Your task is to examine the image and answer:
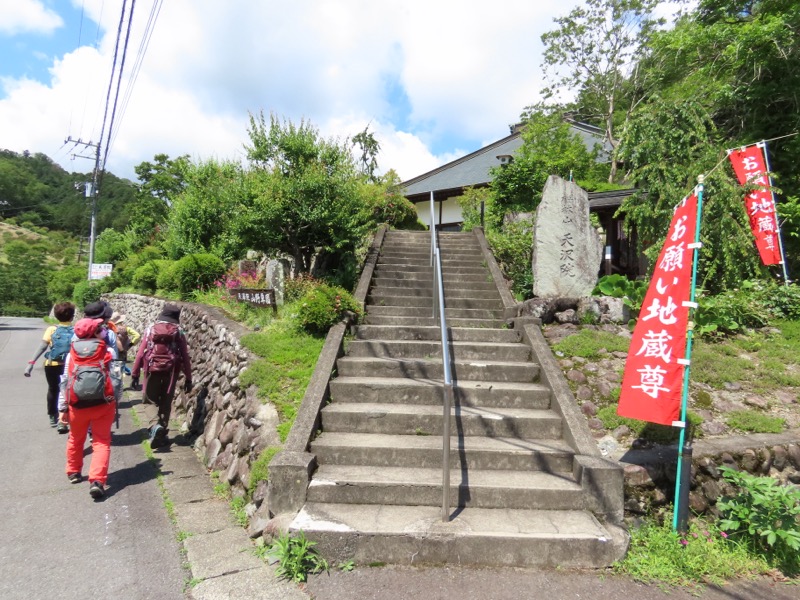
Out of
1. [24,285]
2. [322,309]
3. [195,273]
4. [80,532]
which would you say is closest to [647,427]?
[322,309]

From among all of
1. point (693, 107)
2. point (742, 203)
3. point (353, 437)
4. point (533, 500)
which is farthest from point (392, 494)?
point (693, 107)

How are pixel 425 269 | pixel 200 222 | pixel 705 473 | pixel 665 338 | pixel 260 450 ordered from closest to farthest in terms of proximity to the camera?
pixel 665 338, pixel 705 473, pixel 260 450, pixel 425 269, pixel 200 222

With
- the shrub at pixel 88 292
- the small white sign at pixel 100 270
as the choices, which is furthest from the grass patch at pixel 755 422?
the shrub at pixel 88 292

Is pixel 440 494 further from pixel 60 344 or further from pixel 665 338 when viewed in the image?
pixel 60 344

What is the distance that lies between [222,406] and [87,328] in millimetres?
1895

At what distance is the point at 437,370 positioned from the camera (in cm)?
533

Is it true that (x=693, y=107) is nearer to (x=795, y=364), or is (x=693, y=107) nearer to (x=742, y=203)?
(x=742, y=203)

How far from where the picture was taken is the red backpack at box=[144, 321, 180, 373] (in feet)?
19.0

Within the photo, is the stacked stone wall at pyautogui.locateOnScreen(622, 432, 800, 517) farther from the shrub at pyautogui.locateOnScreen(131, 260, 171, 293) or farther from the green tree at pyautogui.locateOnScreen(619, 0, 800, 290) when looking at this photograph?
the shrub at pyautogui.locateOnScreen(131, 260, 171, 293)

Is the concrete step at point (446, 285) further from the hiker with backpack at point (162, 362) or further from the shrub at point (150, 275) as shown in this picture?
the shrub at point (150, 275)

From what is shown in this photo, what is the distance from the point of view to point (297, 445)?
4000 millimetres

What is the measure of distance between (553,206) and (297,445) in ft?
19.0

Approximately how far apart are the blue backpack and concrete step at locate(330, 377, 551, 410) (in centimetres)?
397

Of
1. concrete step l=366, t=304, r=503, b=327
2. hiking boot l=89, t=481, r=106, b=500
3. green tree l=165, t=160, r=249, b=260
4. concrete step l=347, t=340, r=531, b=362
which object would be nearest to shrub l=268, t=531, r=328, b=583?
hiking boot l=89, t=481, r=106, b=500
